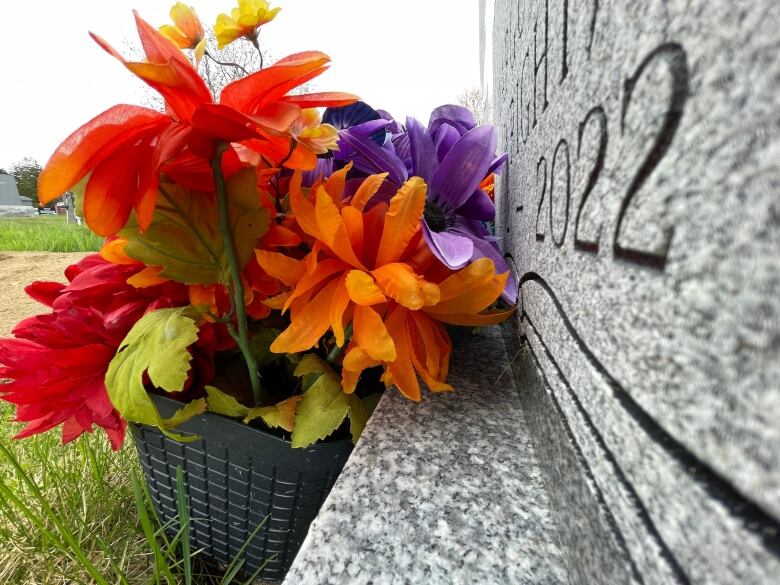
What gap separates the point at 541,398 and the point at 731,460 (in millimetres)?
287

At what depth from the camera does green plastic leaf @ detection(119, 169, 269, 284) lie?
1.47 feet

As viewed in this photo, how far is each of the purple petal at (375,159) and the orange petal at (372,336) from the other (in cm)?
22

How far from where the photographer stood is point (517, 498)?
386mm

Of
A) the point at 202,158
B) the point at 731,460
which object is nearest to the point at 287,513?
the point at 202,158

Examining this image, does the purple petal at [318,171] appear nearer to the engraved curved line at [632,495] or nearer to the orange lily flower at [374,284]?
the orange lily flower at [374,284]

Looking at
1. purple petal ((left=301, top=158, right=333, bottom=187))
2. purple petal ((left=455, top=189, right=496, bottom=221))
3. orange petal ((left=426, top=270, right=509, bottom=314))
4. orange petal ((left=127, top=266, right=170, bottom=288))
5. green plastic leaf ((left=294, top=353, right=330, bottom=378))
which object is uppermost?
purple petal ((left=301, top=158, right=333, bottom=187))

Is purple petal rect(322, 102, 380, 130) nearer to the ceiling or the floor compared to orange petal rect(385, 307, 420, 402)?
nearer to the ceiling

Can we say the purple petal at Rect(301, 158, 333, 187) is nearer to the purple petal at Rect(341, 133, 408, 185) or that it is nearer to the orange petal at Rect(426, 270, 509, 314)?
the purple petal at Rect(341, 133, 408, 185)

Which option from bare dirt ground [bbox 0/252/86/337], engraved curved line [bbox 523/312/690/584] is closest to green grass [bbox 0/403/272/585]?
engraved curved line [bbox 523/312/690/584]

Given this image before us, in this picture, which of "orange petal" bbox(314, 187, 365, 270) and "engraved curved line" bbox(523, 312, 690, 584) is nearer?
"engraved curved line" bbox(523, 312, 690, 584)

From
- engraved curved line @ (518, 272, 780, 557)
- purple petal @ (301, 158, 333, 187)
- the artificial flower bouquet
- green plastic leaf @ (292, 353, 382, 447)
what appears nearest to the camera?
engraved curved line @ (518, 272, 780, 557)

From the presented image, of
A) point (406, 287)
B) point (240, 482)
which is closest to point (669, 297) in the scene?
point (406, 287)

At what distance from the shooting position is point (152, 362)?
0.44 m

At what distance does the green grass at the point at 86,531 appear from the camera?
692 millimetres
